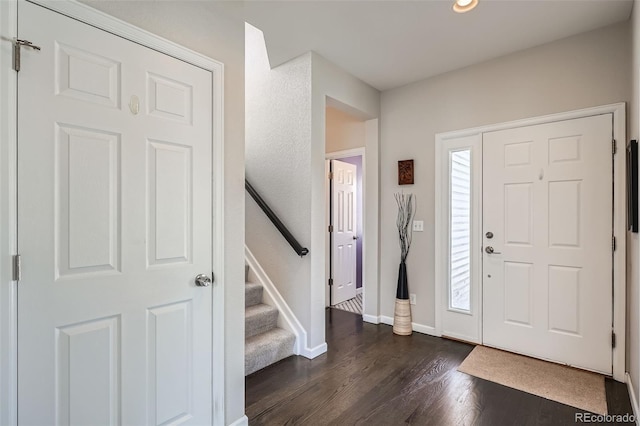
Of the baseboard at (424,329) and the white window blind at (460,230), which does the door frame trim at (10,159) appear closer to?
the white window blind at (460,230)

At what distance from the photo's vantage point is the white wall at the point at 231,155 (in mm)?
1688

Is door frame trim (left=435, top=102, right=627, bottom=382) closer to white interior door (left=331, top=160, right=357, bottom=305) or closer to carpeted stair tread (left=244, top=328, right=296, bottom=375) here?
carpeted stair tread (left=244, top=328, right=296, bottom=375)

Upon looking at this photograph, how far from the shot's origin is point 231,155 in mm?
1812

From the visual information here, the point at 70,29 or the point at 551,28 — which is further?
the point at 551,28

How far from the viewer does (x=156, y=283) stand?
1.52 metres

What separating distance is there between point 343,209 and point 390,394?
280 centimetres

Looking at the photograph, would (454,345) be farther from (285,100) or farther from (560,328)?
(285,100)

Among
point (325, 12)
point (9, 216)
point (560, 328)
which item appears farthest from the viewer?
point (560, 328)

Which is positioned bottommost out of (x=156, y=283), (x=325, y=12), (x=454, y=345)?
(x=454, y=345)

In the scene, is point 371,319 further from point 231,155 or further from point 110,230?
point 110,230

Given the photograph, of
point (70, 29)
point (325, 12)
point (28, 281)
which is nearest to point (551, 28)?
point (325, 12)

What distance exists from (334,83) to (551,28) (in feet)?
5.72

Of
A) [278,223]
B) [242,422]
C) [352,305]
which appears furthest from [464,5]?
[352,305]

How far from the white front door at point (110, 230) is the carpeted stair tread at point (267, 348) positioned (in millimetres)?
777
